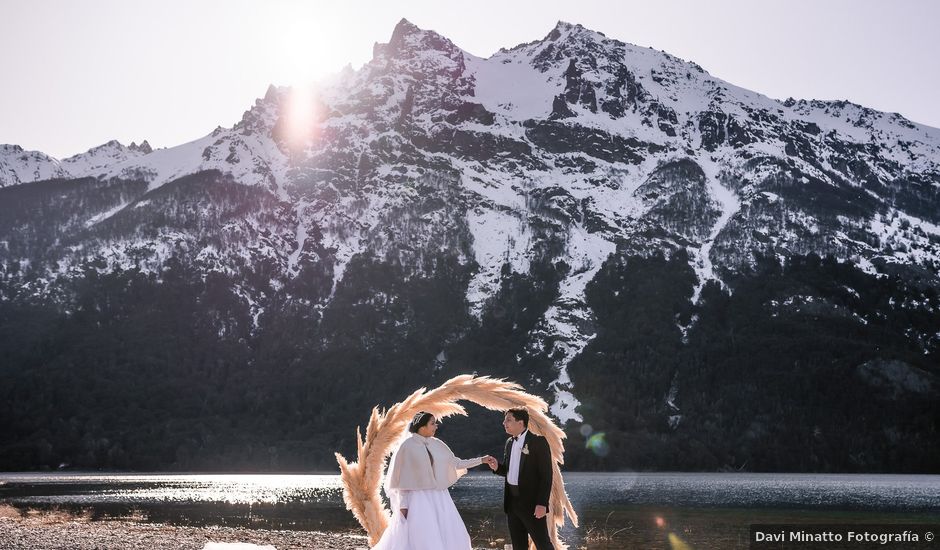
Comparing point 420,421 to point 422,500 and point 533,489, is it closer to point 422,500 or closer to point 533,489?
point 422,500

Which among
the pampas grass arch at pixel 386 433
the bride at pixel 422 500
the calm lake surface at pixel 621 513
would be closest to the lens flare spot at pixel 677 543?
the calm lake surface at pixel 621 513

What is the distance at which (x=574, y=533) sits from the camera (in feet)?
186

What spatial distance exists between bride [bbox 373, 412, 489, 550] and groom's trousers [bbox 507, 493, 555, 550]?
2.97ft

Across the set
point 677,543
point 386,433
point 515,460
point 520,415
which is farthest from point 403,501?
point 677,543

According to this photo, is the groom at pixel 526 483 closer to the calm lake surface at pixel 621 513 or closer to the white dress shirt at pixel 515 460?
the white dress shirt at pixel 515 460

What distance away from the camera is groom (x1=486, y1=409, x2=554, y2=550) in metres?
16.7

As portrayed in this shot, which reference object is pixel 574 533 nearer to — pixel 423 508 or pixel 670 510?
pixel 670 510

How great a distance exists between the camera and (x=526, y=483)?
1681 centimetres

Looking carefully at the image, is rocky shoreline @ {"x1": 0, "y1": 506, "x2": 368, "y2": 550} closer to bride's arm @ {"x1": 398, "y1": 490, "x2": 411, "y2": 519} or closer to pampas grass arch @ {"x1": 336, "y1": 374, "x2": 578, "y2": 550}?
pampas grass arch @ {"x1": 336, "y1": 374, "x2": 578, "y2": 550}

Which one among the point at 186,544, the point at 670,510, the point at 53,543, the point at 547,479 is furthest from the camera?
the point at 670,510

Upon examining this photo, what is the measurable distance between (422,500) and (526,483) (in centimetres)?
190

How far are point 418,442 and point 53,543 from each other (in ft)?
66.5

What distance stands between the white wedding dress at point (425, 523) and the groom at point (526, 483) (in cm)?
100

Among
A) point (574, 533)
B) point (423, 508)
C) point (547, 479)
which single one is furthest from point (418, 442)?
point (574, 533)
